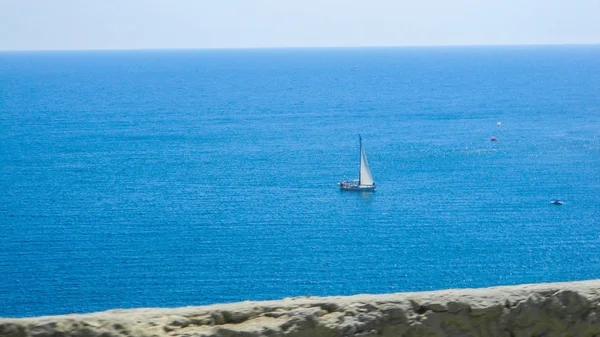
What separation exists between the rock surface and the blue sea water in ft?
137

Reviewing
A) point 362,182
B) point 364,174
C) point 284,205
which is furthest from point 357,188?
point 284,205

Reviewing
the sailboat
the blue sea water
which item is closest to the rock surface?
the blue sea water

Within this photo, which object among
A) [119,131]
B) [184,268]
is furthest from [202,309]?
[119,131]

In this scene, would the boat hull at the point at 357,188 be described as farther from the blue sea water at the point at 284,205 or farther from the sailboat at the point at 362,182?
the blue sea water at the point at 284,205

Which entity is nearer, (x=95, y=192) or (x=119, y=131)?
(x=95, y=192)

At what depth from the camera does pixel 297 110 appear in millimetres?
125562

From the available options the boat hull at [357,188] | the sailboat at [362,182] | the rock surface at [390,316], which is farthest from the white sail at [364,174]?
the rock surface at [390,316]

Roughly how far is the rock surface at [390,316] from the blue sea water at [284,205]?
137 feet

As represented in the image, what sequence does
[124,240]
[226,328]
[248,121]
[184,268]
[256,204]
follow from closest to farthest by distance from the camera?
[226,328] → [184,268] → [124,240] → [256,204] → [248,121]

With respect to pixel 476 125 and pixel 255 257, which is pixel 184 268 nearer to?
pixel 255 257

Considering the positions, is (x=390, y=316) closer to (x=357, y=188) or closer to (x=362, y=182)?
(x=357, y=188)

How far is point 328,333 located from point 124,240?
55433mm

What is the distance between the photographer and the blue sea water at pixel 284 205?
2004 inches

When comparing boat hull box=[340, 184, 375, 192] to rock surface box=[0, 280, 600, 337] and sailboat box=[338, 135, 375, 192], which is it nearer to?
sailboat box=[338, 135, 375, 192]
